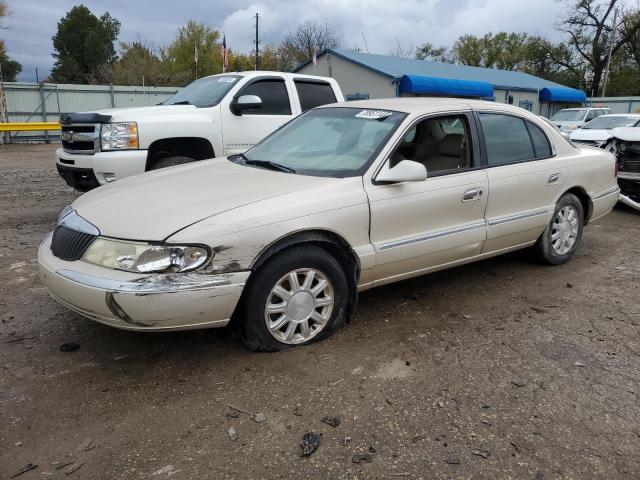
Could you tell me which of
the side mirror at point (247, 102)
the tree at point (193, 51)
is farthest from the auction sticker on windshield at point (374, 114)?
the tree at point (193, 51)

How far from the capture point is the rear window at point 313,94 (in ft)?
23.2

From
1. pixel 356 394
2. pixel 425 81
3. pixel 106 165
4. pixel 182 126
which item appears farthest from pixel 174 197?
pixel 425 81

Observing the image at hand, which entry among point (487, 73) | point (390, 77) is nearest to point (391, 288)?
point (390, 77)

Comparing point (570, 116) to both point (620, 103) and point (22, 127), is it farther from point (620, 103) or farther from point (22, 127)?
point (22, 127)

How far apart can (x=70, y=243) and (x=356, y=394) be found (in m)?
1.94

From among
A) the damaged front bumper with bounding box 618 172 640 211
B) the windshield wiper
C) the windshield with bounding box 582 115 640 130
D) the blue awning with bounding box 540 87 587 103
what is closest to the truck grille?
the windshield wiper

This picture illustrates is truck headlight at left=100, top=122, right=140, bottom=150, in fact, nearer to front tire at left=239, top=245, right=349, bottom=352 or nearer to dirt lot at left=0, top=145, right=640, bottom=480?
dirt lot at left=0, top=145, right=640, bottom=480

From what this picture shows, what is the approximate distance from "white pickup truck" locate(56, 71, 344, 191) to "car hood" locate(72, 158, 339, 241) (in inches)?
77.2

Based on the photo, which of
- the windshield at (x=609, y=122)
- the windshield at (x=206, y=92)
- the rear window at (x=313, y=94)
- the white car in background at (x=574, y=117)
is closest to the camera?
the windshield at (x=206, y=92)

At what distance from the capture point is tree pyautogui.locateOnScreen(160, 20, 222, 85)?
152 ft

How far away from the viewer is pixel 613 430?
8.62 ft

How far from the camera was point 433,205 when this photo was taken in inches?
151

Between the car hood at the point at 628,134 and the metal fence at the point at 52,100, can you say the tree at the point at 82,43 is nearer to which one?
the metal fence at the point at 52,100

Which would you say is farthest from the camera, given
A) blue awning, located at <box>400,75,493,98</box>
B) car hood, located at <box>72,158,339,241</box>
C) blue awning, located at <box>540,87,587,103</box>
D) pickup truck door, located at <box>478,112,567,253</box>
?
blue awning, located at <box>540,87,587,103</box>
